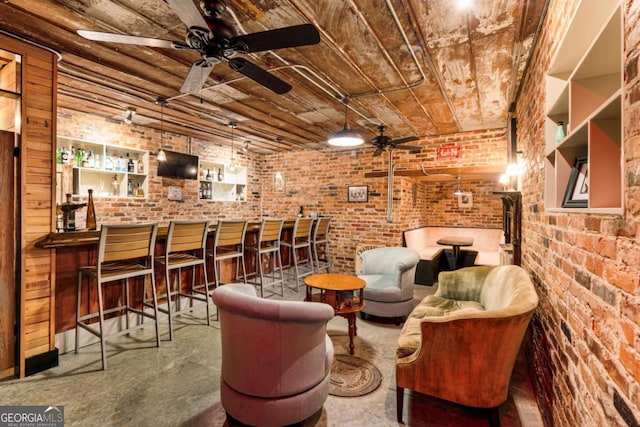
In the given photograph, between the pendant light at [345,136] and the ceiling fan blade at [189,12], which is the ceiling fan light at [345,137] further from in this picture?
the ceiling fan blade at [189,12]

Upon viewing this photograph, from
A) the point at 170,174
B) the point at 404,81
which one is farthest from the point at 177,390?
the point at 170,174

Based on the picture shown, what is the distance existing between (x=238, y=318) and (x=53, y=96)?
94.0 inches

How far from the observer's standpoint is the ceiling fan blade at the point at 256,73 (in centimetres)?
193

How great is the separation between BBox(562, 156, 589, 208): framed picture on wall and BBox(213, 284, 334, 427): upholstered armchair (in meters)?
1.32

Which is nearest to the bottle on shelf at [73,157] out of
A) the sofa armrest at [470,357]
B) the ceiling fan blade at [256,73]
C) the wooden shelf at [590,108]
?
the ceiling fan blade at [256,73]

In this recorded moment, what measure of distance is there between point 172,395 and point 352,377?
1.27m

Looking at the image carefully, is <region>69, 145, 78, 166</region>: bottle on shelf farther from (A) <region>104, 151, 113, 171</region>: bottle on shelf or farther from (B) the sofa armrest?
(B) the sofa armrest

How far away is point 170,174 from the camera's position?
16.3 feet

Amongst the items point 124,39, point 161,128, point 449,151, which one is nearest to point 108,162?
point 161,128

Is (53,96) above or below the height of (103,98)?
below

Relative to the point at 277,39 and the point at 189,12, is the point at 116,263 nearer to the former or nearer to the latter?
the point at 189,12

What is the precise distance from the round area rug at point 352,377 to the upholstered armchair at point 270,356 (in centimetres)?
48

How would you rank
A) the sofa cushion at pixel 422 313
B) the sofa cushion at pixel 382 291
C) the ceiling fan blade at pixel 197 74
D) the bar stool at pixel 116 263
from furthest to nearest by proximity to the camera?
the sofa cushion at pixel 382 291
the bar stool at pixel 116 263
the ceiling fan blade at pixel 197 74
the sofa cushion at pixel 422 313

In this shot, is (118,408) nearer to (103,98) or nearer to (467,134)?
(103,98)
